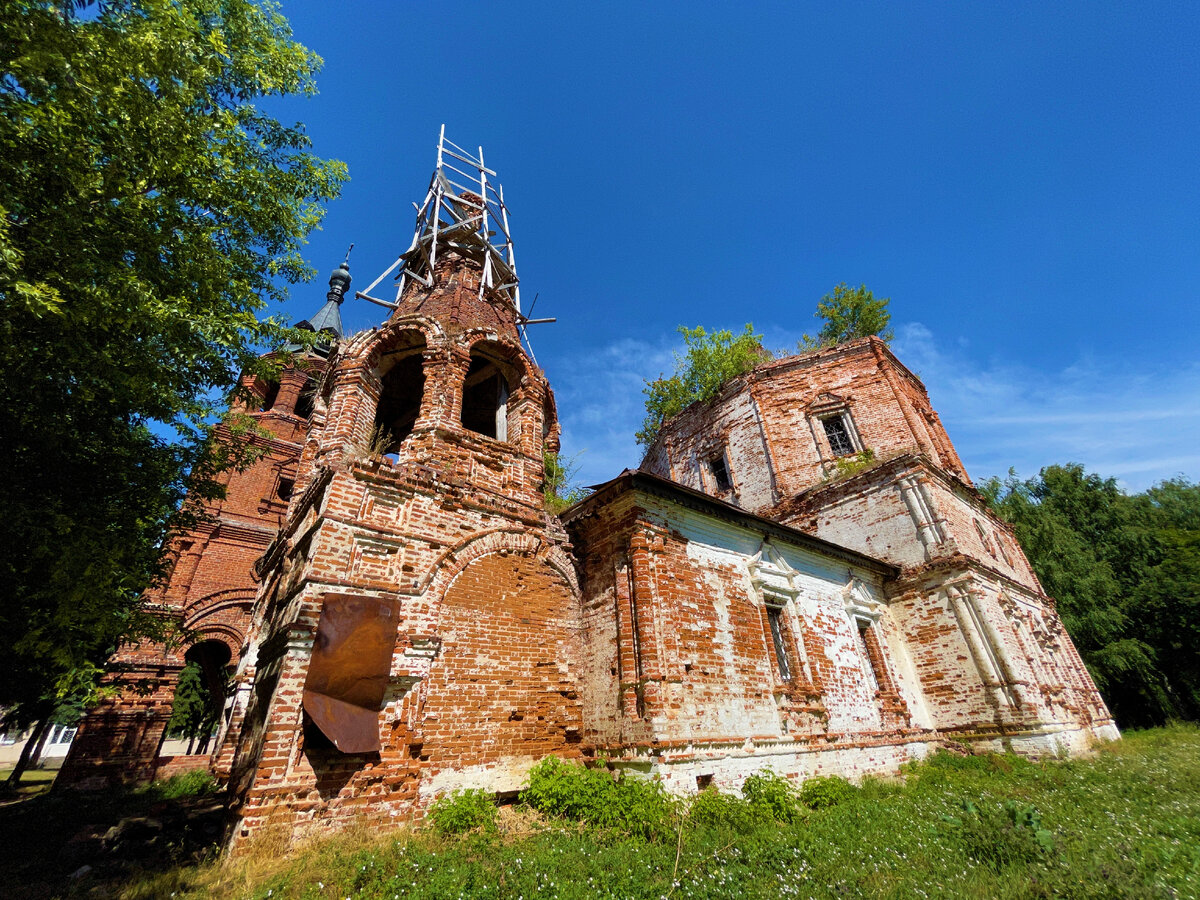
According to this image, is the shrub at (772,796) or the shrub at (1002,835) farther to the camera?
the shrub at (772,796)

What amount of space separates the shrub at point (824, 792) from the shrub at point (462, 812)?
4.55m

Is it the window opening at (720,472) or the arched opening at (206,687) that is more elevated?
the window opening at (720,472)

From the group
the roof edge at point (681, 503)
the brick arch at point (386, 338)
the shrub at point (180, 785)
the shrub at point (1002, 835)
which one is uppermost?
the brick arch at point (386, 338)

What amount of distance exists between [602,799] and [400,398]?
335 inches

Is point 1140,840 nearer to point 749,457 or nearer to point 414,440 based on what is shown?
point 414,440

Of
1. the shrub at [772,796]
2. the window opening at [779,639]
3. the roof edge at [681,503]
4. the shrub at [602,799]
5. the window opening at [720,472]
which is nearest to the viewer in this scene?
the shrub at [602,799]

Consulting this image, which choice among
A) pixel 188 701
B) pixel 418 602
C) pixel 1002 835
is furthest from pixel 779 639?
pixel 188 701

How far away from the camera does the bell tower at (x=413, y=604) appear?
5523mm

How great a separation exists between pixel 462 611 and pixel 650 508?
323cm

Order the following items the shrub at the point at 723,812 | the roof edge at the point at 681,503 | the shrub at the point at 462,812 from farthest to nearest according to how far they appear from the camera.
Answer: the roof edge at the point at 681,503 < the shrub at the point at 723,812 < the shrub at the point at 462,812

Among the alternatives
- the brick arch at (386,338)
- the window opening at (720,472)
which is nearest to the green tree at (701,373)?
the window opening at (720,472)

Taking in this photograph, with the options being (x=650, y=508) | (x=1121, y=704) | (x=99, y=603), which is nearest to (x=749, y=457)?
(x=650, y=508)

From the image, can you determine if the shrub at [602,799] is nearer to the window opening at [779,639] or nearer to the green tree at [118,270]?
the window opening at [779,639]

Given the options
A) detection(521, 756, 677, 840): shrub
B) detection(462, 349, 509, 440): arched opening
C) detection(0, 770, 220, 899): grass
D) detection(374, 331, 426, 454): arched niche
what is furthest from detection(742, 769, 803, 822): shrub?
detection(374, 331, 426, 454): arched niche
